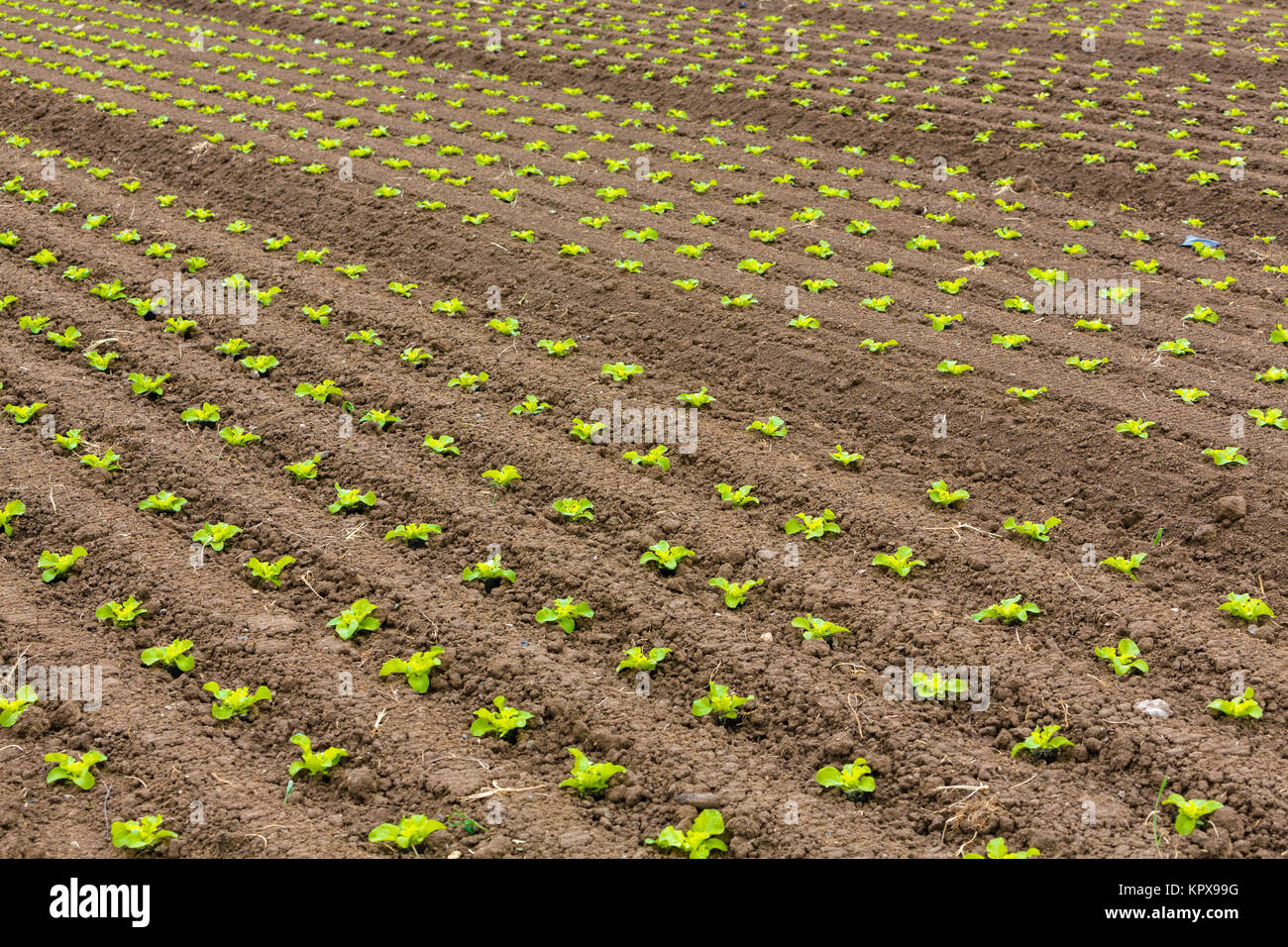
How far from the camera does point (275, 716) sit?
156 inches

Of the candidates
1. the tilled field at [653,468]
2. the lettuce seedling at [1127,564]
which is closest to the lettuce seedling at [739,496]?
the tilled field at [653,468]

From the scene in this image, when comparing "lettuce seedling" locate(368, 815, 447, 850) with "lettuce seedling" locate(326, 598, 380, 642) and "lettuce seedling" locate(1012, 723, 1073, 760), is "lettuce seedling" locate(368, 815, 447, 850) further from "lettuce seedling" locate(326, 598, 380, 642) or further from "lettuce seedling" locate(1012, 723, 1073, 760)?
"lettuce seedling" locate(1012, 723, 1073, 760)

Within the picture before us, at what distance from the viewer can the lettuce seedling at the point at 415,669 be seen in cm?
407

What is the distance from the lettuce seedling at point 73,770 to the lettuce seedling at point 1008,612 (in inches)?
147

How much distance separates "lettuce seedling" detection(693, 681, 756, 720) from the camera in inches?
155

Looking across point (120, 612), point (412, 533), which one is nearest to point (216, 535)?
point (120, 612)

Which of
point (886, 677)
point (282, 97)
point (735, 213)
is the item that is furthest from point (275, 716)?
point (282, 97)

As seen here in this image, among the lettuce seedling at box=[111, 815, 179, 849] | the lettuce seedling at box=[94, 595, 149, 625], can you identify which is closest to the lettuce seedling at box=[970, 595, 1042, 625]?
the lettuce seedling at box=[111, 815, 179, 849]

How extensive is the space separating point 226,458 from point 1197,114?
430 inches

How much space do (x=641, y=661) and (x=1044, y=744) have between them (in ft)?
5.43

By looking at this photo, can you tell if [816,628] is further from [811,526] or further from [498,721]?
[498,721]

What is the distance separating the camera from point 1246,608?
14.6ft

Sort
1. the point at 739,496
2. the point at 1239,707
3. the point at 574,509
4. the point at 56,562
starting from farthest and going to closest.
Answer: the point at 739,496
the point at 574,509
the point at 56,562
the point at 1239,707

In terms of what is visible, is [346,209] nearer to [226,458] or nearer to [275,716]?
[226,458]
